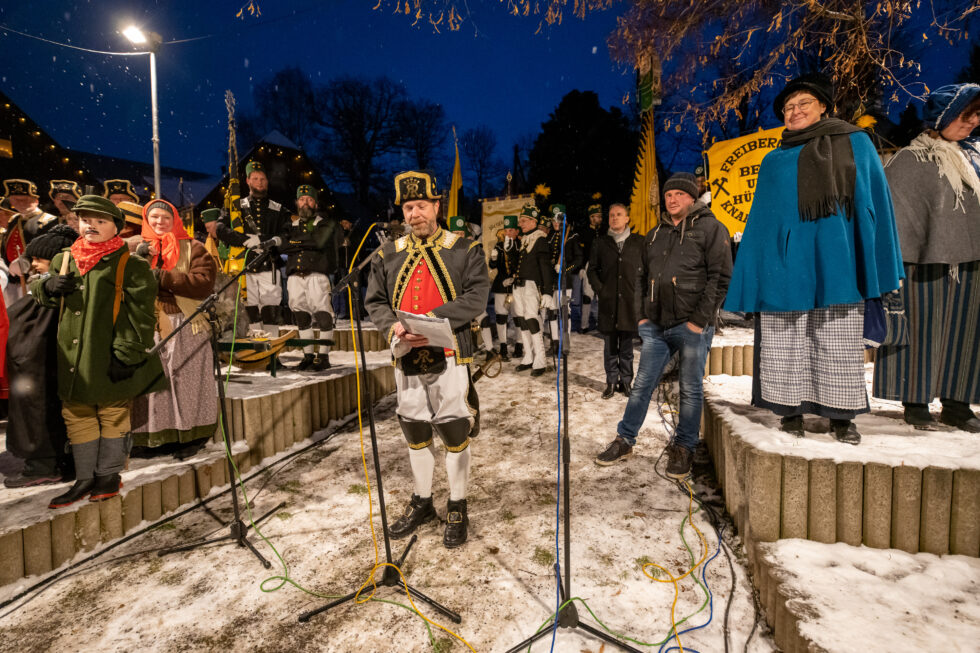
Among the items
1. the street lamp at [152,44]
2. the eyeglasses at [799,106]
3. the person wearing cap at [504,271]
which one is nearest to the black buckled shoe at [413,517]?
the eyeglasses at [799,106]

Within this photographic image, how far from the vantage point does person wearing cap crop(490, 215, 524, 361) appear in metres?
7.24

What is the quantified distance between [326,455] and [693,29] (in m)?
6.78

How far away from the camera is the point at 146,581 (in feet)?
8.90

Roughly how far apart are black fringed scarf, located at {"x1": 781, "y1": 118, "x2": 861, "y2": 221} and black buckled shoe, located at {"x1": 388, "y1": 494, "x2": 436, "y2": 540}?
292 cm

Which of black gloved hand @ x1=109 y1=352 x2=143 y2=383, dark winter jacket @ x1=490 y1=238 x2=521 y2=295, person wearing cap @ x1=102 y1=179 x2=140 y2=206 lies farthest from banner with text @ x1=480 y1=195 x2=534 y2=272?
black gloved hand @ x1=109 y1=352 x2=143 y2=383

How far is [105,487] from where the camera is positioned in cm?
311

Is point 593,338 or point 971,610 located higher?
point 593,338

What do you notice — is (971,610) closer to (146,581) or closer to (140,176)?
(146,581)

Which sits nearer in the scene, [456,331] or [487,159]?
[456,331]

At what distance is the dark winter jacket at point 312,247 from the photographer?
5.84m

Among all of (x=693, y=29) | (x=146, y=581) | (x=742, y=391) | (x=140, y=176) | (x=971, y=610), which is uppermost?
(x=140, y=176)

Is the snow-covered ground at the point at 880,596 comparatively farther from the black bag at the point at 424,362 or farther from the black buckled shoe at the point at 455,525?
the black bag at the point at 424,362

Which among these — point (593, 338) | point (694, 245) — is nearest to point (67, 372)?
point (694, 245)

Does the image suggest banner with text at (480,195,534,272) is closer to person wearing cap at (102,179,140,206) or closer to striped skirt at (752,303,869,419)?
person wearing cap at (102,179,140,206)
